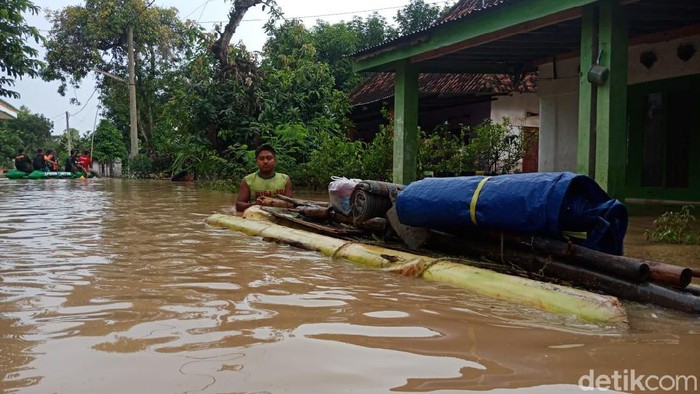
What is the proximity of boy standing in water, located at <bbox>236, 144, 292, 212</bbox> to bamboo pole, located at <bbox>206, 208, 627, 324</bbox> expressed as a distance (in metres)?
1.85

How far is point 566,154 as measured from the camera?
10.9 meters

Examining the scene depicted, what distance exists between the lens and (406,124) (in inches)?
394

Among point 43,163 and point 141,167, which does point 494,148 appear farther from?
point 43,163

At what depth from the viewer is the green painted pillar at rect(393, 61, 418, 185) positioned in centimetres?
991

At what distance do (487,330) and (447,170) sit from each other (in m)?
8.40

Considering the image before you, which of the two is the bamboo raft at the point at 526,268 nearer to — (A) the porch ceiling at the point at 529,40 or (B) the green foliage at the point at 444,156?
(A) the porch ceiling at the point at 529,40

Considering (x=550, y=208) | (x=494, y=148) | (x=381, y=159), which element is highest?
(x=494, y=148)

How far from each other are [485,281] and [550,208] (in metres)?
0.56

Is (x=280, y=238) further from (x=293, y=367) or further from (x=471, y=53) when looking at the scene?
(x=471, y=53)

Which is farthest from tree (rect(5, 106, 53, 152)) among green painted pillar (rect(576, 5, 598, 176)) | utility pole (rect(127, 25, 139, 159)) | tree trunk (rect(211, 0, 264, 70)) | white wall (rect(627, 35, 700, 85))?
green painted pillar (rect(576, 5, 598, 176))

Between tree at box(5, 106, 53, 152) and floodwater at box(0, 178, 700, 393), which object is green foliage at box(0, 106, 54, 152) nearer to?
tree at box(5, 106, 53, 152)

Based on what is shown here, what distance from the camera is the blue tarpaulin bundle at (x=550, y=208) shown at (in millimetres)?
3389

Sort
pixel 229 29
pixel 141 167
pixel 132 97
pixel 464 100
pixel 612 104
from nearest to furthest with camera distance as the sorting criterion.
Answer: pixel 612 104 → pixel 464 100 → pixel 229 29 → pixel 141 167 → pixel 132 97

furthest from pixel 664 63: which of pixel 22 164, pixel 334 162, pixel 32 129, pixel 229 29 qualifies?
pixel 32 129
